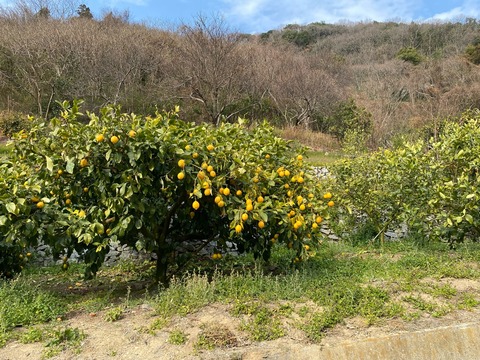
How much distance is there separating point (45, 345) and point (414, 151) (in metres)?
3.73

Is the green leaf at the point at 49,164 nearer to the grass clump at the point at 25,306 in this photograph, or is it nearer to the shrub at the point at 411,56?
the grass clump at the point at 25,306

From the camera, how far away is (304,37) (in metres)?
49.1

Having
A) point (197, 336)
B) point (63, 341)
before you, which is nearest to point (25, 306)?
point (63, 341)

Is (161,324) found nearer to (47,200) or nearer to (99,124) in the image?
(47,200)

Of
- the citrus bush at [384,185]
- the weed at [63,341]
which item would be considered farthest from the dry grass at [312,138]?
the weed at [63,341]

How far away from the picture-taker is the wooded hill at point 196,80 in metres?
19.2

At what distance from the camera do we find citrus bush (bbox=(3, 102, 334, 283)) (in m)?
2.84

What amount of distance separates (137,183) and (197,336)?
1052 mm

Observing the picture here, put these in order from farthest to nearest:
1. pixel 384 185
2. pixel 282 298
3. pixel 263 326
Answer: pixel 384 185 < pixel 282 298 < pixel 263 326

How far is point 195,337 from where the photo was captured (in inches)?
101

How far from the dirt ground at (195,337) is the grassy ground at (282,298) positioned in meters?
0.05

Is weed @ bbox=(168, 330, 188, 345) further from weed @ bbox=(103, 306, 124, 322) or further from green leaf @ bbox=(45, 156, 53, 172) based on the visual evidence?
green leaf @ bbox=(45, 156, 53, 172)

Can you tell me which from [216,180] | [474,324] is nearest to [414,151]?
[474,324]

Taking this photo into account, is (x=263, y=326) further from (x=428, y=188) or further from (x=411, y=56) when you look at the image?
(x=411, y=56)
